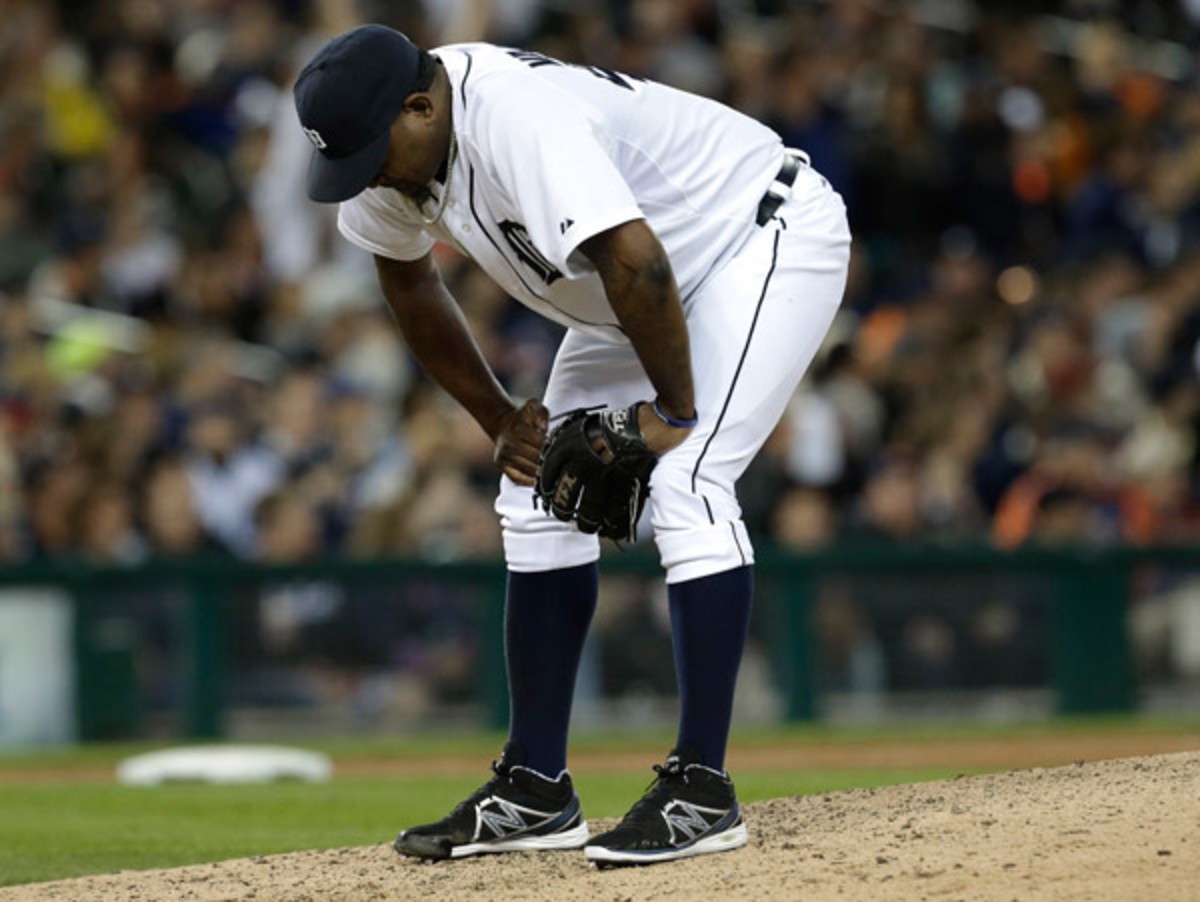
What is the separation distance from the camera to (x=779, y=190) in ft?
16.2

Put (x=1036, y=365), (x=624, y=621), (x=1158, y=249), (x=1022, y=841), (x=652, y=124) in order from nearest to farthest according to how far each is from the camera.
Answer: (x=1022, y=841), (x=652, y=124), (x=624, y=621), (x=1036, y=365), (x=1158, y=249)

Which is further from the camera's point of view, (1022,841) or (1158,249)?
(1158,249)

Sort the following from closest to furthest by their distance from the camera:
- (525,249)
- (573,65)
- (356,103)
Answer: (356,103) < (525,249) < (573,65)

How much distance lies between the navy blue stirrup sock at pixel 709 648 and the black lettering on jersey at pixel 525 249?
738 mm

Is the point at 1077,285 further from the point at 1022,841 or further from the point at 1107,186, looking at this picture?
the point at 1022,841

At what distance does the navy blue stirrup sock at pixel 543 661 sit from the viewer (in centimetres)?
505

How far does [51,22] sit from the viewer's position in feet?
44.2

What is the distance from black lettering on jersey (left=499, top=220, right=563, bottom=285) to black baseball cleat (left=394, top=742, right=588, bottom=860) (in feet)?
3.91

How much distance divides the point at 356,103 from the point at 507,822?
1.71m

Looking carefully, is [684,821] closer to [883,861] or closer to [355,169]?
[883,861]

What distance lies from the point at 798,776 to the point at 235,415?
162 inches

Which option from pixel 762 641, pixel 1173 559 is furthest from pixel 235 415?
pixel 1173 559

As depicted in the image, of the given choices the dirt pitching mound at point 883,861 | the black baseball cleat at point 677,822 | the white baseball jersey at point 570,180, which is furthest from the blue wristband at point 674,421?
the dirt pitching mound at point 883,861

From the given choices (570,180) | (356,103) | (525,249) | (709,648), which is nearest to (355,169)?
(356,103)
